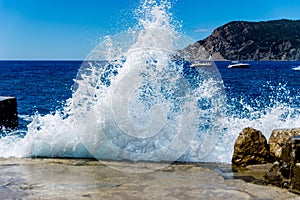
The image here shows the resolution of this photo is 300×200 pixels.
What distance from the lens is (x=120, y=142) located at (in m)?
9.57

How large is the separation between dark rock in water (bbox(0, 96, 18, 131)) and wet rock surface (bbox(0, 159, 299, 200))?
5.57 meters

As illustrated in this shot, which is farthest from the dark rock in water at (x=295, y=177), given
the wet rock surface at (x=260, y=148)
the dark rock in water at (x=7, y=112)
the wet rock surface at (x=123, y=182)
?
the dark rock in water at (x=7, y=112)

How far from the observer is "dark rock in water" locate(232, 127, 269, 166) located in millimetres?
8141

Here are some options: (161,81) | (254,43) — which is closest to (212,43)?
(254,43)

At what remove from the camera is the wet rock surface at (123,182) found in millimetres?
5984

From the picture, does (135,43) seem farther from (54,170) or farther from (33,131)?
(54,170)

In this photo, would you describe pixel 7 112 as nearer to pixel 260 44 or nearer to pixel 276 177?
pixel 276 177

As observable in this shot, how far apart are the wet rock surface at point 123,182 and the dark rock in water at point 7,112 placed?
5.57 m

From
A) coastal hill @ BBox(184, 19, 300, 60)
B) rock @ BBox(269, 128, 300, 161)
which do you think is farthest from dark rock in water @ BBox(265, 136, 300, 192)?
coastal hill @ BBox(184, 19, 300, 60)

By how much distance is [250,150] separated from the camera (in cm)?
818

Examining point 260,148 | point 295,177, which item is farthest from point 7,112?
point 295,177

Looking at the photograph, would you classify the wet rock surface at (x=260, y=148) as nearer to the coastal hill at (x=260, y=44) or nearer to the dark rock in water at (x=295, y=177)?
the dark rock in water at (x=295, y=177)

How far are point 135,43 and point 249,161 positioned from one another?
12.2 feet

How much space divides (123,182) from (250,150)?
2.68 metres
